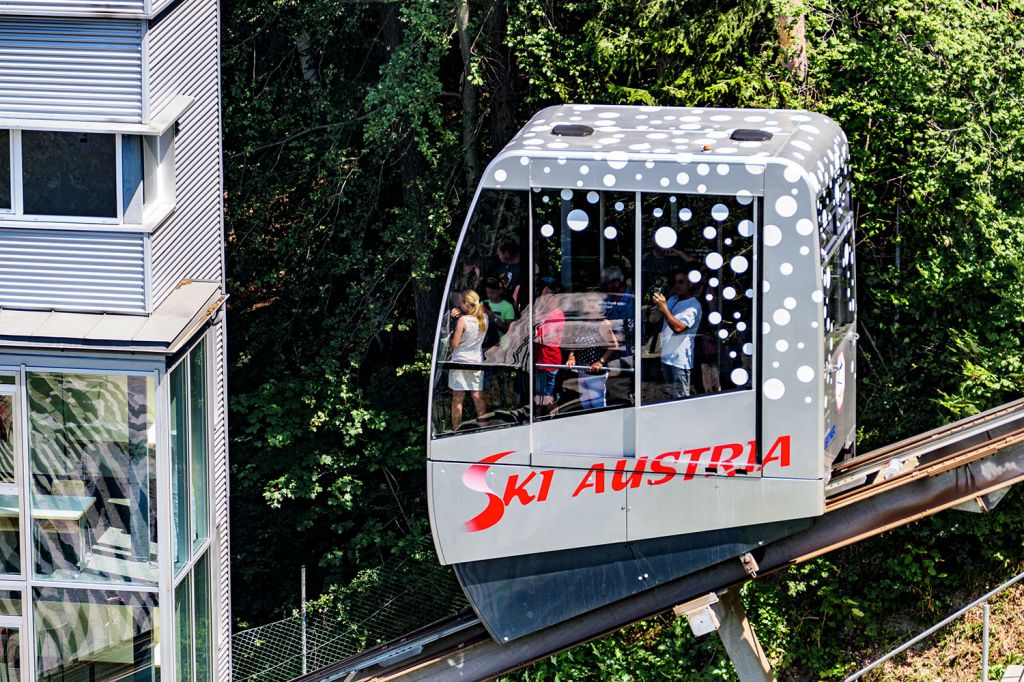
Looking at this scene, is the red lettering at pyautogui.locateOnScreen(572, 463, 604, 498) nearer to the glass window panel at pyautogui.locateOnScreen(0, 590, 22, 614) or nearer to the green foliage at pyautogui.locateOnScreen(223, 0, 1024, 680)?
the glass window panel at pyautogui.locateOnScreen(0, 590, 22, 614)

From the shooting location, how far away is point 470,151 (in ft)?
50.7

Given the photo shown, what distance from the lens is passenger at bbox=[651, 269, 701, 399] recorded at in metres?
9.37

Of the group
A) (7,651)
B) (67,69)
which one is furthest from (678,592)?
(67,69)

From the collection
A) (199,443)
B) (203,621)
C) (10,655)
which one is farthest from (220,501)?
(10,655)

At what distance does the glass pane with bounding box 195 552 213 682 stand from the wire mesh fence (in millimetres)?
2175

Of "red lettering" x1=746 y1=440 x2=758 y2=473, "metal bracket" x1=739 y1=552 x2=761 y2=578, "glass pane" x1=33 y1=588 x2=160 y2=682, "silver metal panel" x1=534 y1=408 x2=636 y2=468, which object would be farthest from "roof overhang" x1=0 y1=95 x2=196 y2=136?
"metal bracket" x1=739 y1=552 x2=761 y2=578

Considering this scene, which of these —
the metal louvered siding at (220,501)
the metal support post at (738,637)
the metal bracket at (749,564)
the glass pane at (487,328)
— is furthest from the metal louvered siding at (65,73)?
the metal support post at (738,637)

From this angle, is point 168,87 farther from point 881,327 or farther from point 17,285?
point 881,327

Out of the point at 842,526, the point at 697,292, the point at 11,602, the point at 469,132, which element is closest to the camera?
the point at 697,292

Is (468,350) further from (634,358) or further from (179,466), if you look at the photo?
(179,466)

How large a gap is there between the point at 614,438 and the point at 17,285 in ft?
14.7

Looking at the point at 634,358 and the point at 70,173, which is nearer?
the point at 634,358

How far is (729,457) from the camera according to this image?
31.1ft

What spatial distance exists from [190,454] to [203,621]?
5.02 ft
